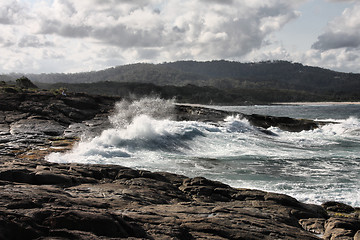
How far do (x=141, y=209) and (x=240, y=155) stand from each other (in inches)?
646

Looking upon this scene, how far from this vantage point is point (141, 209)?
8617mm

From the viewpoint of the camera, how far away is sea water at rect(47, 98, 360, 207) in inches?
637

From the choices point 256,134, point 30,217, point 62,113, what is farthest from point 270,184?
point 62,113

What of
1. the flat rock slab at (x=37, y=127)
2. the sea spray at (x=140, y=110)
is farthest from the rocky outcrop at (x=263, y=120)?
the flat rock slab at (x=37, y=127)

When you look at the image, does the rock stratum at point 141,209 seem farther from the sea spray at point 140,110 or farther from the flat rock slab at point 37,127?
the sea spray at point 140,110

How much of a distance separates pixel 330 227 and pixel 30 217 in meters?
8.31

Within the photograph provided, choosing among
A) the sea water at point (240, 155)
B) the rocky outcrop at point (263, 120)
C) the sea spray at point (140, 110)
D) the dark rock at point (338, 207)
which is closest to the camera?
the dark rock at point (338, 207)

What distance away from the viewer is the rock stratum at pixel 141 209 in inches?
263

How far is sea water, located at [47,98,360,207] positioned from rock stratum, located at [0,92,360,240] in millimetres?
3802

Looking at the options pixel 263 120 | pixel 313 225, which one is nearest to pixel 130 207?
pixel 313 225

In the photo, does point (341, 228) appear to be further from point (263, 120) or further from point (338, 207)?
point (263, 120)

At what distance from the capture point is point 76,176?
11336 mm

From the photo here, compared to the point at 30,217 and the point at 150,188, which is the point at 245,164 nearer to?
the point at 150,188

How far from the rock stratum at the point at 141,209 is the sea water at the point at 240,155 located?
12.5 ft
